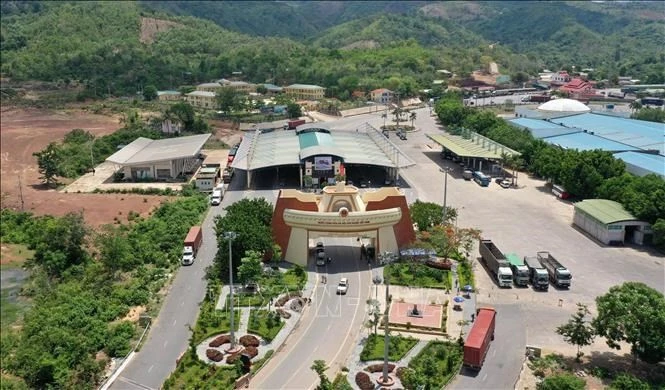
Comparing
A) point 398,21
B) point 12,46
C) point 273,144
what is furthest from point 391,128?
point 398,21

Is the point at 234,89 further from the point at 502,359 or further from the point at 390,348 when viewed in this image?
the point at 502,359

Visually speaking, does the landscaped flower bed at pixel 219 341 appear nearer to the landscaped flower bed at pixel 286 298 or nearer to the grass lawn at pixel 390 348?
the landscaped flower bed at pixel 286 298

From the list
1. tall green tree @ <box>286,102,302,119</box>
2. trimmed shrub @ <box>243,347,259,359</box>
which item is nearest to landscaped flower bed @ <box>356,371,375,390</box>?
trimmed shrub @ <box>243,347,259,359</box>

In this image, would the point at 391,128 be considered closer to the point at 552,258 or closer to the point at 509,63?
the point at 552,258

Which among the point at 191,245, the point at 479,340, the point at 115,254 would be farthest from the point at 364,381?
the point at 115,254

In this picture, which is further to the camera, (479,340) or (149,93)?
(149,93)

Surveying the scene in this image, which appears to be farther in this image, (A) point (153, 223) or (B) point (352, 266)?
(A) point (153, 223)

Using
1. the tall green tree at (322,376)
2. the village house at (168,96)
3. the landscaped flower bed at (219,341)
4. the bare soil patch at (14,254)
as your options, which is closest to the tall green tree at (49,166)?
the bare soil patch at (14,254)
